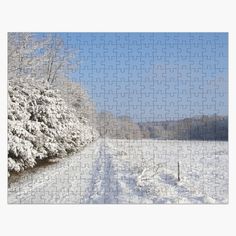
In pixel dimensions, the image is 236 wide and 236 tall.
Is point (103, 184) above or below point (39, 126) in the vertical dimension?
below

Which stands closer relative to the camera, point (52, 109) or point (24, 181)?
point (24, 181)

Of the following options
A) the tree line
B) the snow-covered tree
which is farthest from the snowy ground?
the snow-covered tree

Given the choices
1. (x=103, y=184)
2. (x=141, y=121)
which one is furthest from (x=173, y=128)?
(x=103, y=184)

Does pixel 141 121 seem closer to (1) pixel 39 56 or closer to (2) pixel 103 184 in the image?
(2) pixel 103 184

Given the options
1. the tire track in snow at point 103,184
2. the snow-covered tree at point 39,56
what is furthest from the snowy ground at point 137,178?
the snow-covered tree at point 39,56
